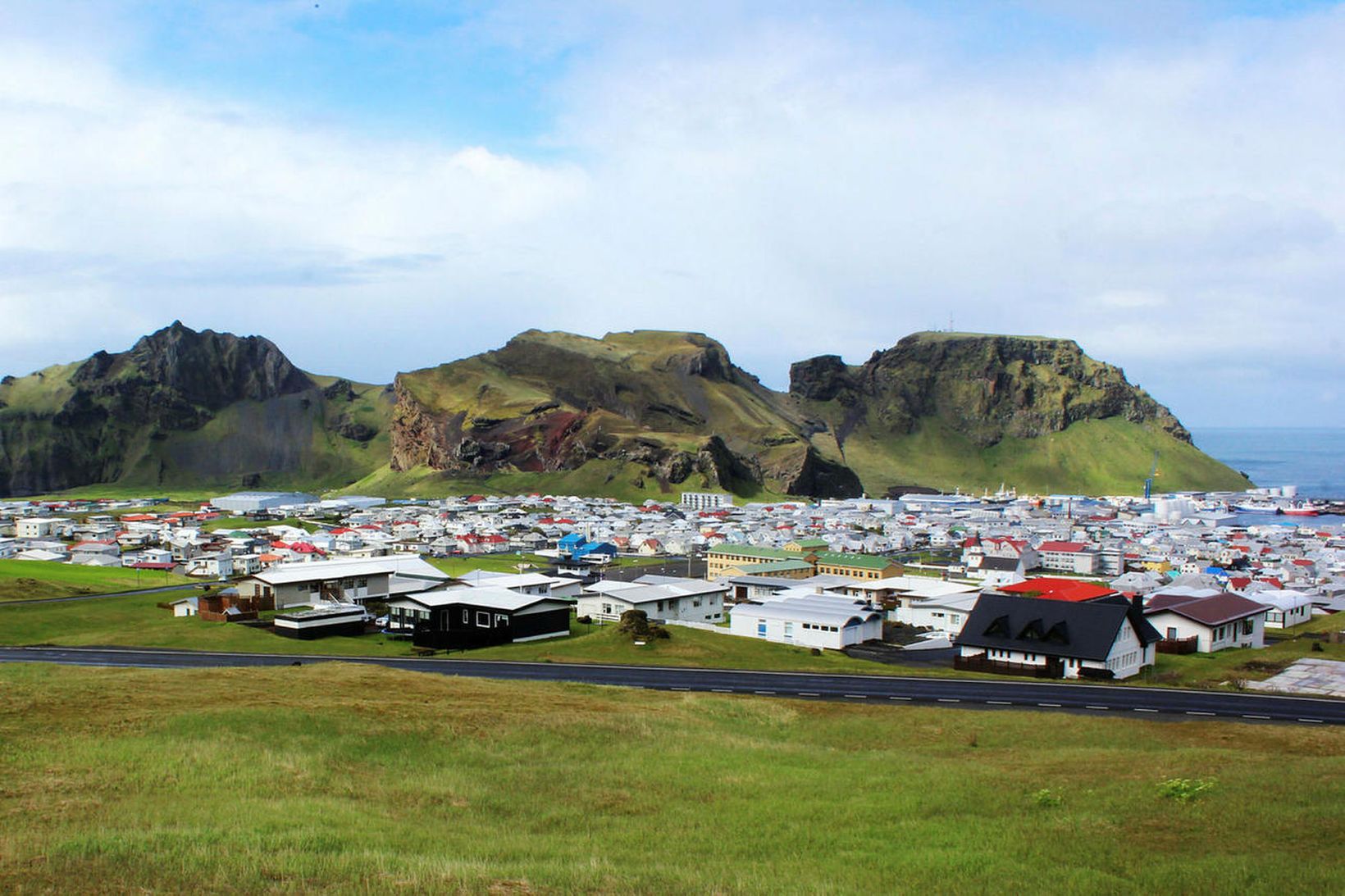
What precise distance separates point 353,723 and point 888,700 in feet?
75.7

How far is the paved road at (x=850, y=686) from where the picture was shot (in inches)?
1522

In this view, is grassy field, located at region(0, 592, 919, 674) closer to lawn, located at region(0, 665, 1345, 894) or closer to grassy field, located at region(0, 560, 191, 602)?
grassy field, located at region(0, 560, 191, 602)

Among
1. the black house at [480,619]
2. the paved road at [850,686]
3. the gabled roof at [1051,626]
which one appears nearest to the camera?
the paved road at [850,686]

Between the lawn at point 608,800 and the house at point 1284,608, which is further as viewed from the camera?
the house at point 1284,608

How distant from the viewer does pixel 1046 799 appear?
1869 cm

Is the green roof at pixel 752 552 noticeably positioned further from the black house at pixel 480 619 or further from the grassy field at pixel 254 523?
the grassy field at pixel 254 523

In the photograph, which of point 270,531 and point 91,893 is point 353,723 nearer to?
point 91,893

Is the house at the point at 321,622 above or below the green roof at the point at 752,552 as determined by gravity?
below

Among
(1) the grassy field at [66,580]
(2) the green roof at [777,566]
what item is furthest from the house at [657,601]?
(1) the grassy field at [66,580]

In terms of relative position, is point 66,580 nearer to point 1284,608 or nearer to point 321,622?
point 321,622

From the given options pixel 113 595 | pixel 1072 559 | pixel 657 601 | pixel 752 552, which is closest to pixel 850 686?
pixel 657 601

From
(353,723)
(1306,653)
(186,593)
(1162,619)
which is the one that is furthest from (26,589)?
(1306,653)

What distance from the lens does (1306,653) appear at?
177 feet

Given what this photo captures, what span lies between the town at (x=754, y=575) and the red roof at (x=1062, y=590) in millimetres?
212
